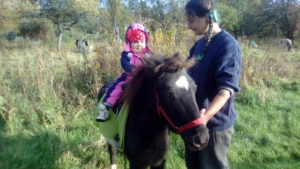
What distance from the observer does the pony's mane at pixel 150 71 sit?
79.1 inches

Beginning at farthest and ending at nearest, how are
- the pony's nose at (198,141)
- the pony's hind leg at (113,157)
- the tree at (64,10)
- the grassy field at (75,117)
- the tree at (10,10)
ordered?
the tree at (64,10) → the tree at (10,10) → the grassy field at (75,117) → the pony's hind leg at (113,157) → the pony's nose at (198,141)

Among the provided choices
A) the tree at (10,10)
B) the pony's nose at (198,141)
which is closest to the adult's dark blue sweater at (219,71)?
the pony's nose at (198,141)

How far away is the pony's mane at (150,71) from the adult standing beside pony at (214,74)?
21cm

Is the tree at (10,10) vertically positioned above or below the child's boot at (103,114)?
above

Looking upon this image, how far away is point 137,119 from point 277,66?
8.10m

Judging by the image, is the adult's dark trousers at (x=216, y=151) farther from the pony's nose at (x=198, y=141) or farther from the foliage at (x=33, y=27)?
the foliage at (x=33, y=27)

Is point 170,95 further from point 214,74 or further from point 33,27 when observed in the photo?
point 33,27

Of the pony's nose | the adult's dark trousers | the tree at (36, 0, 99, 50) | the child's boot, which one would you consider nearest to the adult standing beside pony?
the adult's dark trousers

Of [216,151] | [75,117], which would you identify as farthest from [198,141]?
[75,117]

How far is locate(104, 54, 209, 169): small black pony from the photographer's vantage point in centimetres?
186

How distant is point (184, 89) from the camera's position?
1891 millimetres

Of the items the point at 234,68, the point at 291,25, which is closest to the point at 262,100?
the point at 234,68

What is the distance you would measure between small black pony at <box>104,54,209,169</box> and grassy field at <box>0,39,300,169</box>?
1342 mm

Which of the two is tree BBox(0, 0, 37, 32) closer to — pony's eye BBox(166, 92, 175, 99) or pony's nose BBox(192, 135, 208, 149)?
pony's eye BBox(166, 92, 175, 99)
